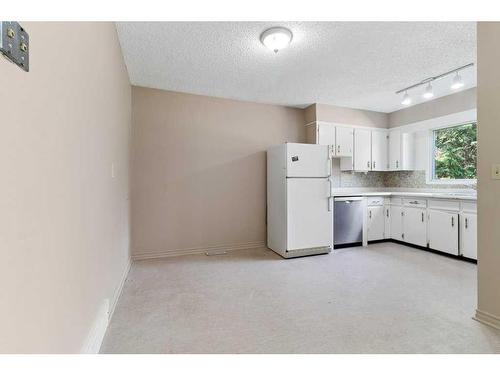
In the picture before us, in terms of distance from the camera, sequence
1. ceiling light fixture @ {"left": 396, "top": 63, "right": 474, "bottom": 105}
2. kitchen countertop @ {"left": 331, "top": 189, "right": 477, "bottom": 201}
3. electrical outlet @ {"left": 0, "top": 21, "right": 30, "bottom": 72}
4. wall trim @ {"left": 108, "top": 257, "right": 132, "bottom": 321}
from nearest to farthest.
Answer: electrical outlet @ {"left": 0, "top": 21, "right": 30, "bottom": 72} < wall trim @ {"left": 108, "top": 257, "right": 132, "bottom": 321} < ceiling light fixture @ {"left": 396, "top": 63, "right": 474, "bottom": 105} < kitchen countertop @ {"left": 331, "top": 189, "right": 477, "bottom": 201}

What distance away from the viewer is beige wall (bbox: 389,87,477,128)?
349 centimetres

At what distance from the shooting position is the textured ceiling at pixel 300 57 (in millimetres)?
2137

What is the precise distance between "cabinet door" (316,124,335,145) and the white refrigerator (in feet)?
1.64

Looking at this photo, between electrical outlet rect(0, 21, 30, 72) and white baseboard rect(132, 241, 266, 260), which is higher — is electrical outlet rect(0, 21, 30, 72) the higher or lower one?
the higher one

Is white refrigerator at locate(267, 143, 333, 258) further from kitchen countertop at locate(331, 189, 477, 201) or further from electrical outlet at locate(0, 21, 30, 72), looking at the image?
electrical outlet at locate(0, 21, 30, 72)

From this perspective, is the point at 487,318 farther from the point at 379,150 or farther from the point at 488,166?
the point at 379,150

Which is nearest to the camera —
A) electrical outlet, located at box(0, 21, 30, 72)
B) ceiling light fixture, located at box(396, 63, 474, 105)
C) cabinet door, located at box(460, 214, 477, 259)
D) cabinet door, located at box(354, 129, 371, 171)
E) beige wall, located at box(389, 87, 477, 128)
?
electrical outlet, located at box(0, 21, 30, 72)

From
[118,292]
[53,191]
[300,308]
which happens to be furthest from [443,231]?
[53,191]

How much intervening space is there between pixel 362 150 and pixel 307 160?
1482mm

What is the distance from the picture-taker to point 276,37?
215 centimetres

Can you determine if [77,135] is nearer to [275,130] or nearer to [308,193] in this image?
[308,193]

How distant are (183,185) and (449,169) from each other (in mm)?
4153

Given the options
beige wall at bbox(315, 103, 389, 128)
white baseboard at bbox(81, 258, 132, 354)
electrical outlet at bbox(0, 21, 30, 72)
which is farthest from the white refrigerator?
electrical outlet at bbox(0, 21, 30, 72)
